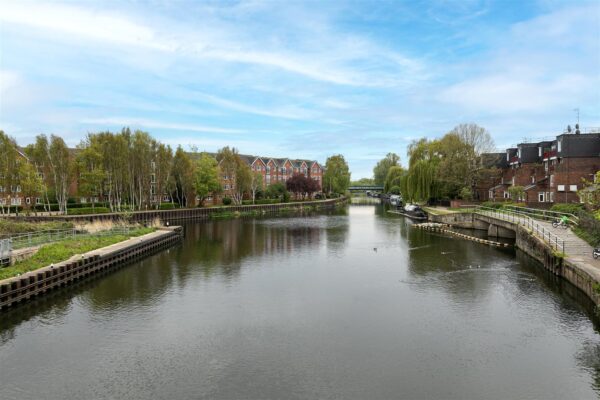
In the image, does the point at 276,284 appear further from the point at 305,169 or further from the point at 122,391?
the point at 305,169

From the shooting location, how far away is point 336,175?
136875mm

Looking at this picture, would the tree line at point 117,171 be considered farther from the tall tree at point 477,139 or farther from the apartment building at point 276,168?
the tall tree at point 477,139

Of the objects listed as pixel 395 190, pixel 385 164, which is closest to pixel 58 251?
pixel 395 190

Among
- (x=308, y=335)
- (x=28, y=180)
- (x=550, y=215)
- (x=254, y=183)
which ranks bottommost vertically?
(x=308, y=335)

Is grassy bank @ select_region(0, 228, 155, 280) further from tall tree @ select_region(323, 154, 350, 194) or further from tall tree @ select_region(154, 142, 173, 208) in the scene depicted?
tall tree @ select_region(323, 154, 350, 194)

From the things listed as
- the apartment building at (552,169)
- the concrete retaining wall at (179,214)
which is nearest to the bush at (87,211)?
the concrete retaining wall at (179,214)

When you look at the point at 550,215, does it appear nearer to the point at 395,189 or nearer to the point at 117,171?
the point at 117,171

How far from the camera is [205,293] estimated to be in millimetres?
24750

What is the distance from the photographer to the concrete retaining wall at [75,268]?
22.3 metres

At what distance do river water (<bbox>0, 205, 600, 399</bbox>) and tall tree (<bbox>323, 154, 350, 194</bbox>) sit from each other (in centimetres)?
10466

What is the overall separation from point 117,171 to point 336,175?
79.2 metres

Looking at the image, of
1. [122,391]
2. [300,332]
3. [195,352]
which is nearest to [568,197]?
[300,332]

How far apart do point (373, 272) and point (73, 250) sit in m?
22.4

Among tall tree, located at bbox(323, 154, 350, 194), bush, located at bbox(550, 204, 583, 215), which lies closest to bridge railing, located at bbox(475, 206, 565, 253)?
bush, located at bbox(550, 204, 583, 215)
